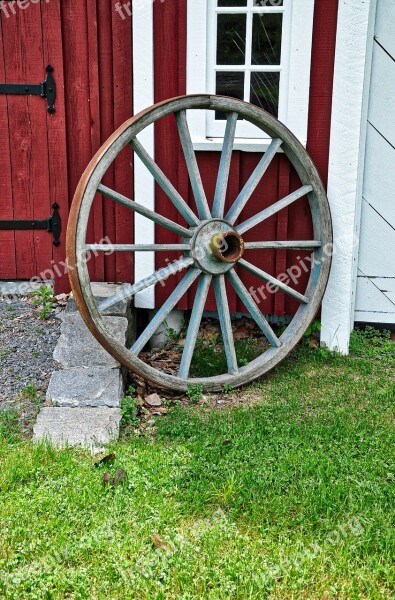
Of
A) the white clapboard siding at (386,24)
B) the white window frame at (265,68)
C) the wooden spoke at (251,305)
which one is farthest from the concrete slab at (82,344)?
the white clapboard siding at (386,24)

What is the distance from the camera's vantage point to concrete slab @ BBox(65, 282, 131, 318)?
14.3ft

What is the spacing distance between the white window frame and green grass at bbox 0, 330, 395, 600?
5.60ft

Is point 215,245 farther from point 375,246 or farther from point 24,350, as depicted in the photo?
point 375,246

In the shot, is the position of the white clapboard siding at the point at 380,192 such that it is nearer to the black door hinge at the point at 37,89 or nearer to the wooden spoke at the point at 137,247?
the wooden spoke at the point at 137,247

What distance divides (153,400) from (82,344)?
55 cm

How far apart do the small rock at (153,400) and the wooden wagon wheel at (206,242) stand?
11cm

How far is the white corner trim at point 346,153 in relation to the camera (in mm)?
4211

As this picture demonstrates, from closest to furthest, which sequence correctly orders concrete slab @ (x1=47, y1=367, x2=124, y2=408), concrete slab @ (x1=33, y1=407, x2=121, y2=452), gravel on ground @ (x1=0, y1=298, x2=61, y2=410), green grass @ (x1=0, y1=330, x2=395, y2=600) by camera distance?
green grass @ (x1=0, y1=330, x2=395, y2=600), concrete slab @ (x1=33, y1=407, x2=121, y2=452), concrete slab @ (x1=47, y1=367, x2=124, y2=408), gravel on ground @ (x1=0, y1=298, x2=61, y2=410)

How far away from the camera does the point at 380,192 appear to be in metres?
4.77

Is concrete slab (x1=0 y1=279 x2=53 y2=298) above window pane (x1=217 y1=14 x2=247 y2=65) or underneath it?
underneath

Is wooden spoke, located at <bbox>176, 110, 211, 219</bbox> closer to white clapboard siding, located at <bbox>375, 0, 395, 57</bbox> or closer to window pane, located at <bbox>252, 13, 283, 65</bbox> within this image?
window pane, located at <bbox>252, 13, 283, 65</bbox>

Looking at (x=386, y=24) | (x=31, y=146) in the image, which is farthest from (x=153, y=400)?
(x=386, y=24)

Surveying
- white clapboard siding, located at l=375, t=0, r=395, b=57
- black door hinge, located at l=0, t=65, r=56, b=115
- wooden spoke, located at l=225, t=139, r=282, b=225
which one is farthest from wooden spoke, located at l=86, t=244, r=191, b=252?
white clapboard siding, located at l=375, t=0, r=395, b=57

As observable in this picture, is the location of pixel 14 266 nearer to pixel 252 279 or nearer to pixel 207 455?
pixel 252 279
